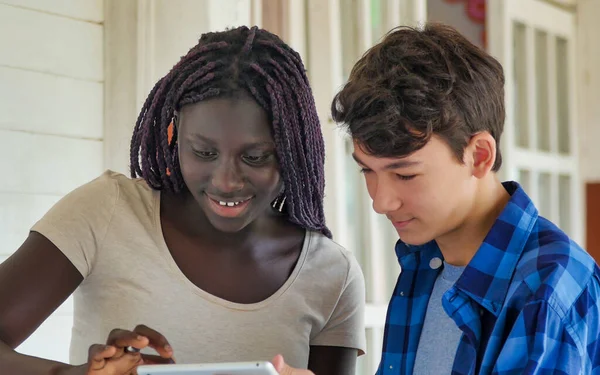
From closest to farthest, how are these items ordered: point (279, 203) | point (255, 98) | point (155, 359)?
point (155, 359), point (255, 98), point (279, 203)

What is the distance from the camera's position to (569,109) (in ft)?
11.2

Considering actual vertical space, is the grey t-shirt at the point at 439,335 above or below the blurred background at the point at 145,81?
below

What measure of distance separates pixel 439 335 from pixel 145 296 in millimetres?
473

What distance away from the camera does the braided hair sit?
4.64ft

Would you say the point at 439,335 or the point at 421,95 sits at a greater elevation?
the point at 421,95

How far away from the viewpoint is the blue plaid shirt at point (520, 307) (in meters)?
1.12

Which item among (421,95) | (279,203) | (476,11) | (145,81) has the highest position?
(476,11)

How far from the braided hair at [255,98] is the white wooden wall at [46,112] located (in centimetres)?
51

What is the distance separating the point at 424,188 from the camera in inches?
51.0

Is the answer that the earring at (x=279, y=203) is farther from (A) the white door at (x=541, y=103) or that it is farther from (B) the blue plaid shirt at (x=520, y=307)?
(A) the white door at (x=541, y=103)

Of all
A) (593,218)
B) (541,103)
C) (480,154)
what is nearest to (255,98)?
(480,154)

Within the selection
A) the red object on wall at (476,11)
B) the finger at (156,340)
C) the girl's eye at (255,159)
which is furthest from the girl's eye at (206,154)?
the red object on wall at (476,11)

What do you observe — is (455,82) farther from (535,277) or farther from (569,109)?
(569,109)

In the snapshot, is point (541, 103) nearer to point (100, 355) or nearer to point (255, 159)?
point (255, 159)
